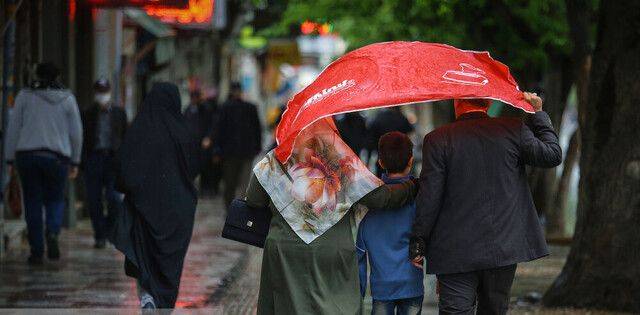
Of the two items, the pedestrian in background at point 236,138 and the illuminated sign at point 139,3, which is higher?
the illuminated sign at point 139,3

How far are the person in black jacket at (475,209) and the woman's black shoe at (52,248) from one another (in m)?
6.50

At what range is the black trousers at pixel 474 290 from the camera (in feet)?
21.0

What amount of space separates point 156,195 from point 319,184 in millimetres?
2551

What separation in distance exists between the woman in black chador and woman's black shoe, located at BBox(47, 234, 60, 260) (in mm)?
3702

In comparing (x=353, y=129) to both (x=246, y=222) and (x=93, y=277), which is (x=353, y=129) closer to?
(x=93, y=277)

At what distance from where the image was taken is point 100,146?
44.0 ft

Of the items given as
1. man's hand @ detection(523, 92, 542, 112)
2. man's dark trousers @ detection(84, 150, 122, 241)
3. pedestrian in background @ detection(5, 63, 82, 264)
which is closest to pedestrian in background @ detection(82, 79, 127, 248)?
man's dark trousers @ detection(84, 150, 122, 241)

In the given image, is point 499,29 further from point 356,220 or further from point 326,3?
point 356,220

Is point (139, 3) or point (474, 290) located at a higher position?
point (139, 3)

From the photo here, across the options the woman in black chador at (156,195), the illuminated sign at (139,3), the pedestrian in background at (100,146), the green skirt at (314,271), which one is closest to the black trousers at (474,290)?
the green skirt at (314,271)

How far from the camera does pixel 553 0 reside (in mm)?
14773

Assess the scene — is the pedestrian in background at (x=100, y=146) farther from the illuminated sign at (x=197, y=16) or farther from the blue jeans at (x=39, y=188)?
the illuminated sign at (x=197, y=16)

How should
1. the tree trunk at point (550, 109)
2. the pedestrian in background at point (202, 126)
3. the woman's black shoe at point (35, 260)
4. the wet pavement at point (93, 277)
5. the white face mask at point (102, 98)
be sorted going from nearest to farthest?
the wet pavement at point (93, 277)
the woman's black shoe at point (35, 260)
the white face mask at point (102, 98)
the tree trunk at point (550, 109)
the pedestrian in background at point (202, 126)

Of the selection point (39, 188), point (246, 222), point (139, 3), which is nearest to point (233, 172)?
point (139, 3)
